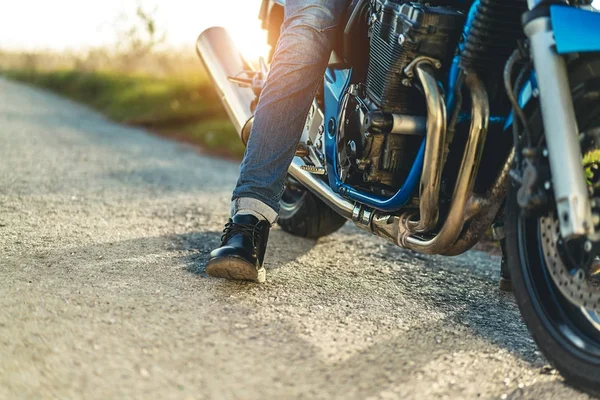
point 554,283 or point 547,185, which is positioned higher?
point 547,185

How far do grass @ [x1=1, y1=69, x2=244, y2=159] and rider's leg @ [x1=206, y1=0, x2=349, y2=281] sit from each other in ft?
14.3

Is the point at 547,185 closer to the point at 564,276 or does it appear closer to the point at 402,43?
the point at 564,276

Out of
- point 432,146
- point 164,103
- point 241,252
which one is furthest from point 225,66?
point 164,103

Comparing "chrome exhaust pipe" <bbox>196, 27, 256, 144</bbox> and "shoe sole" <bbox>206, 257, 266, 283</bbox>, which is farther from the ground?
"chrome exhaust pipe" <bbox>196, 27, 256, 144</bbox>

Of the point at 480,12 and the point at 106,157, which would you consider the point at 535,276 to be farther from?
the point at 106,157

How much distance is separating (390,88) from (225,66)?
1374 millimetres

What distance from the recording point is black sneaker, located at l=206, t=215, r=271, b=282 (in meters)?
2.13

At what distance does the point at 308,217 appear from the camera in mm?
3062

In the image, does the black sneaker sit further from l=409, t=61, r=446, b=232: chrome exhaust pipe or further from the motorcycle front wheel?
the motorcycle front wheel

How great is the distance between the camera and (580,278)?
1.53 m

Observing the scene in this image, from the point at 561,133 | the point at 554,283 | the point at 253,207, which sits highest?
the point at 561,133

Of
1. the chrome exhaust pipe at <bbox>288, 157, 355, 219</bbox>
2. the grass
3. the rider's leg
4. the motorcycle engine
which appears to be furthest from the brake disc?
the grass

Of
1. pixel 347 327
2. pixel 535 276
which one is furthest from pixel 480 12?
pixel 347 327

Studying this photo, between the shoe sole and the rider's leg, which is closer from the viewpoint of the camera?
the shoe sole
